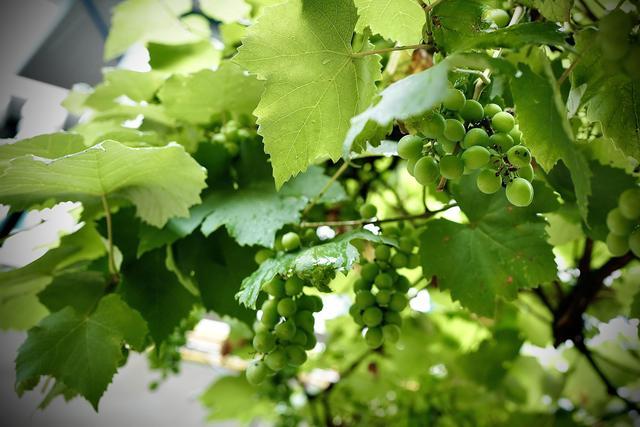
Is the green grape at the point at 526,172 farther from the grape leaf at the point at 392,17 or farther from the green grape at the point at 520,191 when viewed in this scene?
the grape leaf at the point at 392,17

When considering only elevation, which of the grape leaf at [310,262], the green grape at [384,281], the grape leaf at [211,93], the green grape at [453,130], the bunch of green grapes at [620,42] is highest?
the bunch of green grapes at [620,42]

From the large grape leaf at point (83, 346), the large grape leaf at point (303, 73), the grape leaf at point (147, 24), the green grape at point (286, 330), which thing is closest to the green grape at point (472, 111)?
the large grape leaf at point (303, 73)

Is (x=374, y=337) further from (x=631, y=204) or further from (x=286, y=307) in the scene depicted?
(x=631, y=204)

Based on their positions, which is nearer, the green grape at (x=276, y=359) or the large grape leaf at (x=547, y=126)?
the large grape leaf at (x=547, y=126)

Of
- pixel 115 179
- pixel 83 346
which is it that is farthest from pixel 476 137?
pixel 83 346

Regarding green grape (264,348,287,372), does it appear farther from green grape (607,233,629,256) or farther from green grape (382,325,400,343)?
green grape (607,233,629,256)

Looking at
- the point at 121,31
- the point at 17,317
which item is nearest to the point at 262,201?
the point at 17,317
